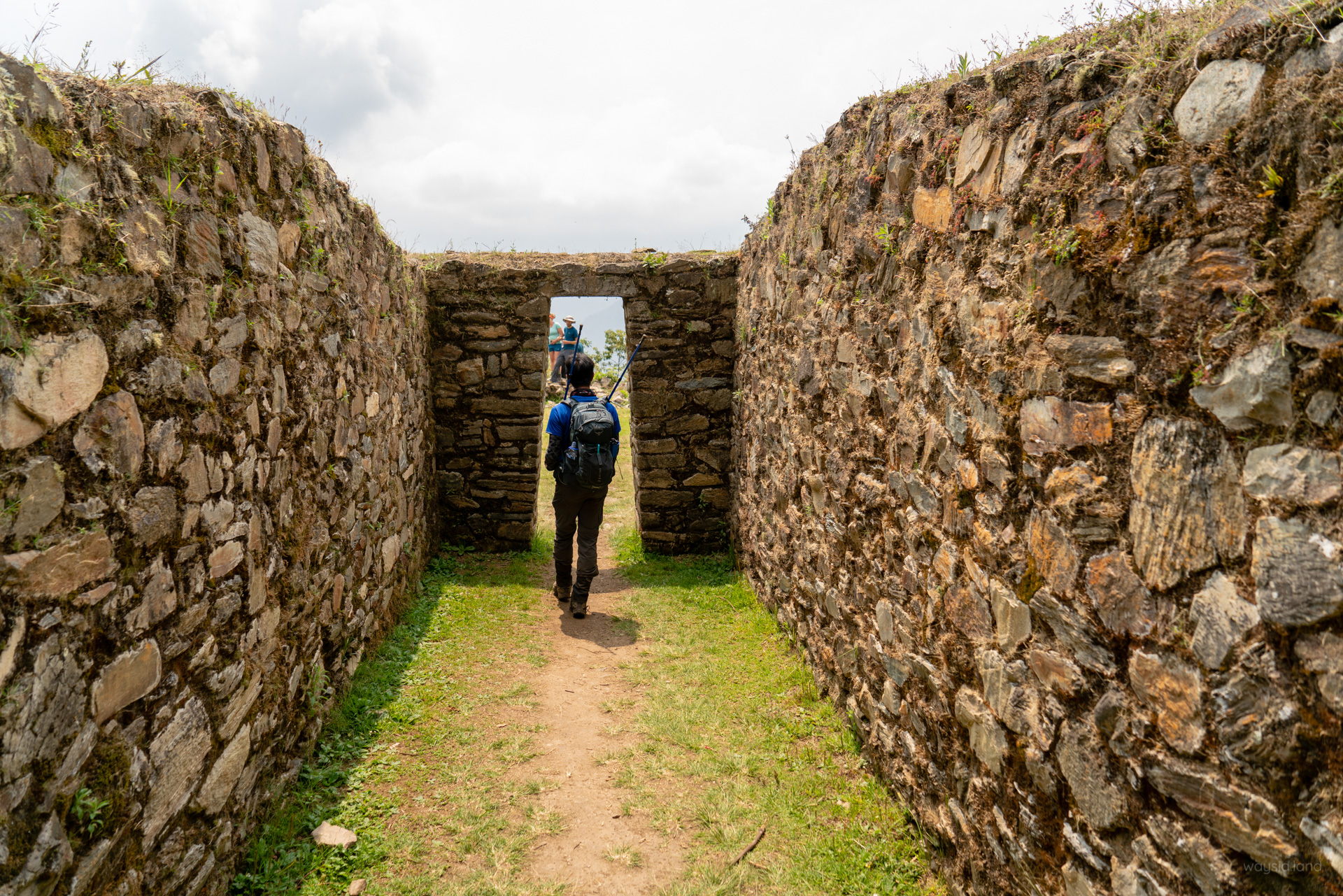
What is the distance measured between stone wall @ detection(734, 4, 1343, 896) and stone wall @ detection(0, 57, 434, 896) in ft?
9.28

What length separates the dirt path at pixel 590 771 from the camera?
3098 millimetres

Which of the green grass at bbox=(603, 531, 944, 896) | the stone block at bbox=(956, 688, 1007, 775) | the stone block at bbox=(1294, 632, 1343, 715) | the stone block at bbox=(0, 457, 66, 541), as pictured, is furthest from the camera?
the green grass at bbox=(603, 531, 944, 896)

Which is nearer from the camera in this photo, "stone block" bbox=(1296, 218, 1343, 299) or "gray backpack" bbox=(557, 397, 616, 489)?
"stone block" bbox=(1296, 218, 1343, 299)

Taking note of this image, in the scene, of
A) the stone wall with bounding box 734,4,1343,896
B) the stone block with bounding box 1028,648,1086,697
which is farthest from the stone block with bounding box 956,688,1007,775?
the stone block with bounding box 1028,648,1086,697

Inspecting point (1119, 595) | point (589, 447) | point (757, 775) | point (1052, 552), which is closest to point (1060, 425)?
point (1052, 552)

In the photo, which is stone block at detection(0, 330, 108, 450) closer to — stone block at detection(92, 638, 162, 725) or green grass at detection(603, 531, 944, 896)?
stone block at detection(92, 638, 162, 725)

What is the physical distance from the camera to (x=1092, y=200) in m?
2.06

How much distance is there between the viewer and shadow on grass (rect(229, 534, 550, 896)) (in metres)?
2.94

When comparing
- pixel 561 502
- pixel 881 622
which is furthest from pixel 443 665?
pixel 881 622

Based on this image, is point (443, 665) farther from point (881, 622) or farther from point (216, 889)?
point (881, 622)

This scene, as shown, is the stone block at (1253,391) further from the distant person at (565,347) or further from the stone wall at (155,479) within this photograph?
the distant person at (565,347)

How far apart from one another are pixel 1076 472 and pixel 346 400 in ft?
13.2

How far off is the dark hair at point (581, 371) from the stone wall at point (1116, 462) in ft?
8.91

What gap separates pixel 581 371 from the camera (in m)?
5.88
